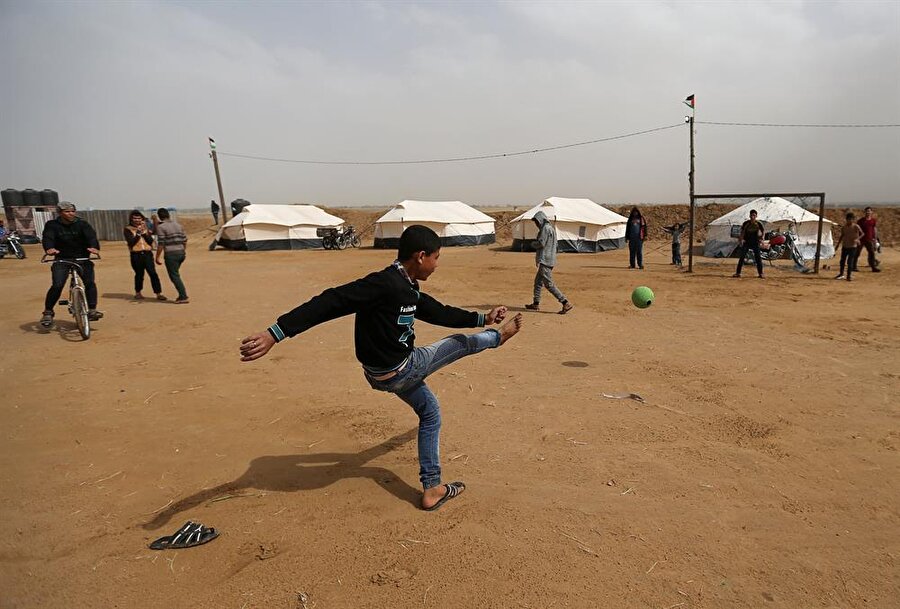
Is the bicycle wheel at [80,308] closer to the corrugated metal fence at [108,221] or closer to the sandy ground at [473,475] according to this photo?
the sandy ground at [473,475]

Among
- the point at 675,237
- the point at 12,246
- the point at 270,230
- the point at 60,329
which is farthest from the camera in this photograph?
the point at 270,230

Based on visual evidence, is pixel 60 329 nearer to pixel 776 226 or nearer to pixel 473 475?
pixel 473 475

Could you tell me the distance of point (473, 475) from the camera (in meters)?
3.93

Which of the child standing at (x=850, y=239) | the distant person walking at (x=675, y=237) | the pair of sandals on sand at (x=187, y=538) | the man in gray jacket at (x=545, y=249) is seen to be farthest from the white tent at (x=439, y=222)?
the pair of sandals on sand at (x=187, y=538)

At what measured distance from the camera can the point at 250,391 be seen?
589 cm

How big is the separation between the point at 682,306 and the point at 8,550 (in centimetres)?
1105

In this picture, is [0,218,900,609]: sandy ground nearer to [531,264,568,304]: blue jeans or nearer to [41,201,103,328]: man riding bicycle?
[41,201,103,328]: man riding bicycle

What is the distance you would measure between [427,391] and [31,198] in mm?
38307

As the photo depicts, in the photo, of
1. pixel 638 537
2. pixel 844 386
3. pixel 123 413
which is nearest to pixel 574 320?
pixel 844 386

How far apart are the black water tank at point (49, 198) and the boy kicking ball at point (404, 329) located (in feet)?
124

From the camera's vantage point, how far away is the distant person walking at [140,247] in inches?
425

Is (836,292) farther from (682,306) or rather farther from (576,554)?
(576,554)

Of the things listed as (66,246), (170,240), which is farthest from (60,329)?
(170,240)

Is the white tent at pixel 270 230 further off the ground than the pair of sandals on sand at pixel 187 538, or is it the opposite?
the white tent at pixel 270 230
